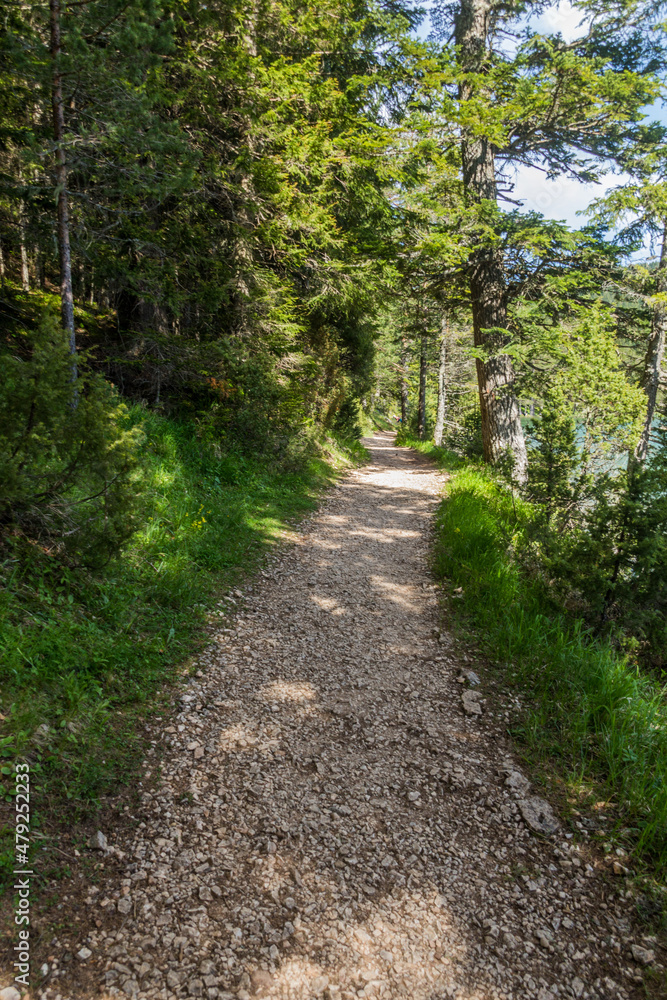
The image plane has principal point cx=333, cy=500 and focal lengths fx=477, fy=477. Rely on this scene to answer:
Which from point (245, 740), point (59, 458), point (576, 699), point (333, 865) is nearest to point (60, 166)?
point (59, 458)

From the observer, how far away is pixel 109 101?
200 inches

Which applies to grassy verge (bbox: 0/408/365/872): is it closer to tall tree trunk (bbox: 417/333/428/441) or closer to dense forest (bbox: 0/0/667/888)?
dense forest (bbox: 0/0/667/888)

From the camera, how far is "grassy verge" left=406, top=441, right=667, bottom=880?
2893mm

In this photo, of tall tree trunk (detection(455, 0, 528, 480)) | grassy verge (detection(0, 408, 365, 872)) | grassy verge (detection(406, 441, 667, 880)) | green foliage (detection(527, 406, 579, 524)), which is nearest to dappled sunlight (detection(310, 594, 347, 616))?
grassy verge (detection(0, 408, 365, 872))

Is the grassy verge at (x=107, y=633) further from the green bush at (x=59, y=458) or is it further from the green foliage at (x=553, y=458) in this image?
the green foliage at (x=553, y=458)

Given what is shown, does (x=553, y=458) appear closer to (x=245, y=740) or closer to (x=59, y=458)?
(x=245, y=740)

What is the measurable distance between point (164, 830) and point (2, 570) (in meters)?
2.07

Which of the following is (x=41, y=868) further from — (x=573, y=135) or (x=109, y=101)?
(x=573, y=135)

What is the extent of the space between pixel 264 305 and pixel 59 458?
625cm

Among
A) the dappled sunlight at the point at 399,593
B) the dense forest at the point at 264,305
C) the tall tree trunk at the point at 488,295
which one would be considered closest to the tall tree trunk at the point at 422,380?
the dense forest at the point at 264,305

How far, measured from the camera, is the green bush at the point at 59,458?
116 inches

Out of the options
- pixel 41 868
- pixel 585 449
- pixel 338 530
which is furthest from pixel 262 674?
pixel 585 449

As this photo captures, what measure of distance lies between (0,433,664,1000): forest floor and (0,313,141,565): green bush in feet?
4.87

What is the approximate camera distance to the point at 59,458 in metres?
3.33
